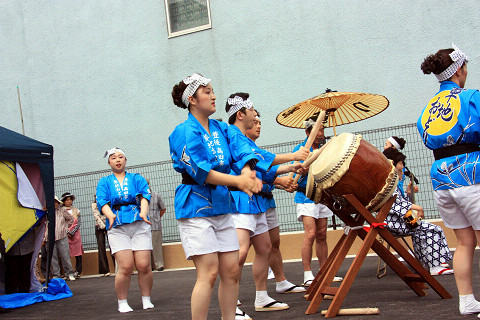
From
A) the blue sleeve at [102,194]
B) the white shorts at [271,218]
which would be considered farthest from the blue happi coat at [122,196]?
the white shorts at [271,218]

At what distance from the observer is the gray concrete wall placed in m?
11.0

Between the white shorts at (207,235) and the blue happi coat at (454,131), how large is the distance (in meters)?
1.58

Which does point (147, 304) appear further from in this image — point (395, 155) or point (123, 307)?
point (395, 155)

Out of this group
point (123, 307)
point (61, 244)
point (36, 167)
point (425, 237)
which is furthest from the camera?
point (61, 244)

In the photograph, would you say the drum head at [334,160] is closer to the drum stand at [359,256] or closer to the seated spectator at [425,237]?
the drum stand at [359,256]

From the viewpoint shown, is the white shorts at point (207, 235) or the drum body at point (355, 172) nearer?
the white shorts at point (207, 235)

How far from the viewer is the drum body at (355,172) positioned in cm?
437

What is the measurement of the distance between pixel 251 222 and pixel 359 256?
106 cm

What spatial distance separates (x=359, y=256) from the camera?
4402 mm

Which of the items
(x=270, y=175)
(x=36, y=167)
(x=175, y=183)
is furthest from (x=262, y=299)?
(x=175, y=183)

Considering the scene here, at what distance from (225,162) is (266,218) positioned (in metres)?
2.04

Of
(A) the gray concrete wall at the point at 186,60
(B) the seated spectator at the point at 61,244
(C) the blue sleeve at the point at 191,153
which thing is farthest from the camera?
(B) the seated spectator at the point at 61,244

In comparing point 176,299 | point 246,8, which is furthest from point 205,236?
point 246,8

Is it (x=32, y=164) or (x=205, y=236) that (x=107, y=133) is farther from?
(x=205, y=236)
